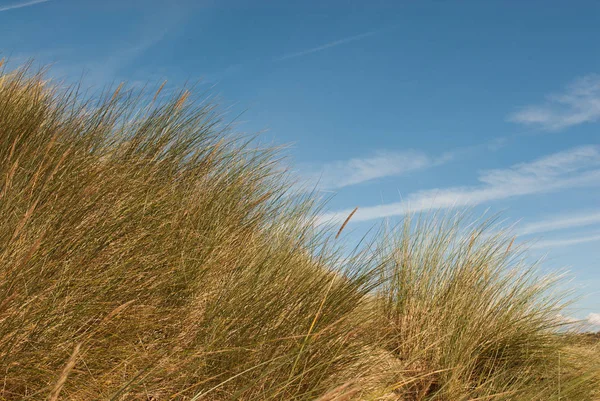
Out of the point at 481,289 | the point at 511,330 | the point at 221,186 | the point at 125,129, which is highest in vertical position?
the point at 125,129

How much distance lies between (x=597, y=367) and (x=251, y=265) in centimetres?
245

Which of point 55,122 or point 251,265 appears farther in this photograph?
point 55,122

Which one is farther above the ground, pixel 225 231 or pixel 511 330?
pixel 225 231

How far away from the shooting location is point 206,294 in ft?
7.56

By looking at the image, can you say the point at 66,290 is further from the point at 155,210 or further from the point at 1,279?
the point at 155,210

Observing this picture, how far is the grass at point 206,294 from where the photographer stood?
1.76 m

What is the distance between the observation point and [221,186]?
11.8 feet

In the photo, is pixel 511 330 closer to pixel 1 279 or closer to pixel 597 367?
pixel 597 367

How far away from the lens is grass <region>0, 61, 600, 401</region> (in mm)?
1762

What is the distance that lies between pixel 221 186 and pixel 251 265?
51.4 inches

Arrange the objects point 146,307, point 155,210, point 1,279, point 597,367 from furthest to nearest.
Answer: point 597,367 → point 155,210 → point 146,307 → point 1,279

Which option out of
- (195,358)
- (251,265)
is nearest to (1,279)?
(195,358)

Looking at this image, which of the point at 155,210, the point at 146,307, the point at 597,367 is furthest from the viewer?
the point at 597,367

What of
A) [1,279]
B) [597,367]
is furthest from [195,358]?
[597,367]
